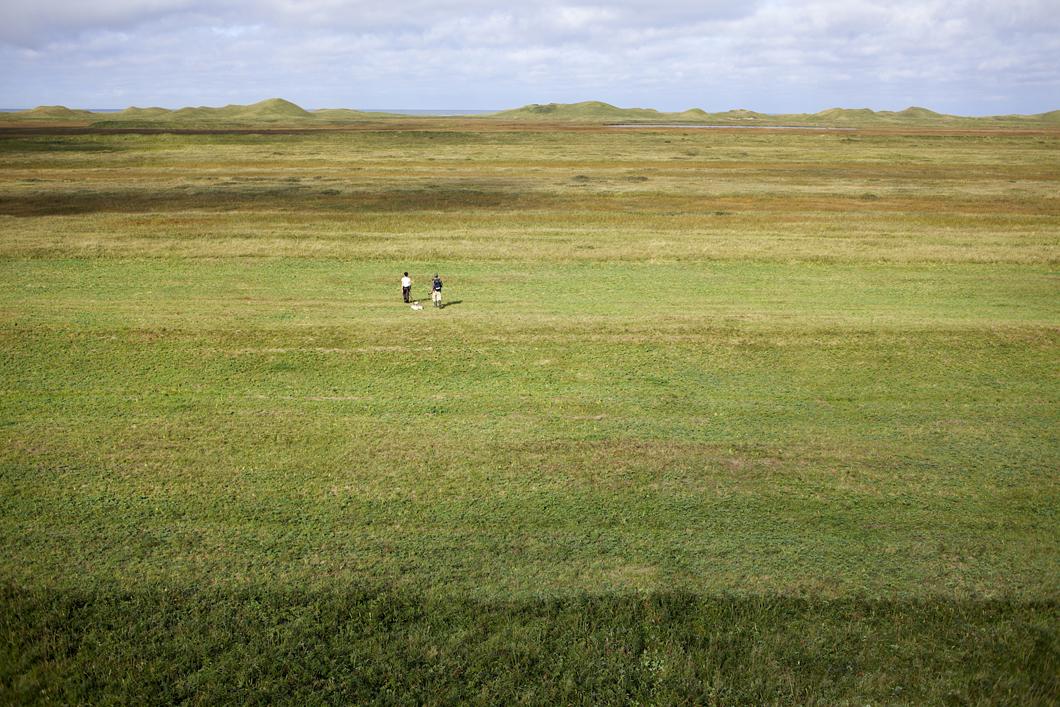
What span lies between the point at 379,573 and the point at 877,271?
36209 millimetres

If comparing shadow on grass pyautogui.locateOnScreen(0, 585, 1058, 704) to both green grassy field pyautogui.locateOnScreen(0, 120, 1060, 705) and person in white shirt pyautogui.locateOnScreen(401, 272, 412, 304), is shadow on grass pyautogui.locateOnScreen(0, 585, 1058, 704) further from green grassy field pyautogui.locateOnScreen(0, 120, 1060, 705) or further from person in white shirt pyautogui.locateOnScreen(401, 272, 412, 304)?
person in white shirt pyautogui.locateOnScreen(401, 272, 412, 304)

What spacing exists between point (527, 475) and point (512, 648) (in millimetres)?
5779

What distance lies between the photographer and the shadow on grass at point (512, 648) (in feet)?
37.6

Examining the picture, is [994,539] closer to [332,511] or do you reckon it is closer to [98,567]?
[332,511]

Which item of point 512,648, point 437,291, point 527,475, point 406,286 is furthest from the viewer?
point 437,291

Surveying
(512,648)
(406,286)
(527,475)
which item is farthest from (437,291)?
(512,648)

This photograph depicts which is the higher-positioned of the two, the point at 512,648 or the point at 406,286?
the point at 406,286

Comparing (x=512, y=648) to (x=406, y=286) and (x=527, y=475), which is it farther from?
(x=406, y=286)

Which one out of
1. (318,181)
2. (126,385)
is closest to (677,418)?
(126,385)

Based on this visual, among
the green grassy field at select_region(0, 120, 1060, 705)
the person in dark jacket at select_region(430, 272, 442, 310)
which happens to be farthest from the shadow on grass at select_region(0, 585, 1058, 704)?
the person in dark jacket at select_region(430, 272, 442, 310)

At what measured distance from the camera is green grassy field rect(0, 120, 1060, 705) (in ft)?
39.4

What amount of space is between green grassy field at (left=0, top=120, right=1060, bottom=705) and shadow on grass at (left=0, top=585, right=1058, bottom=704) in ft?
0.18

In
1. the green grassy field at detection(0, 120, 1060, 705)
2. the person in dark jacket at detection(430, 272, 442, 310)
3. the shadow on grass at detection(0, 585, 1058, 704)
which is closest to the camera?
the shadow on grass at detection(0, 585, 1058, 704)

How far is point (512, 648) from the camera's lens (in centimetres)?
1217
